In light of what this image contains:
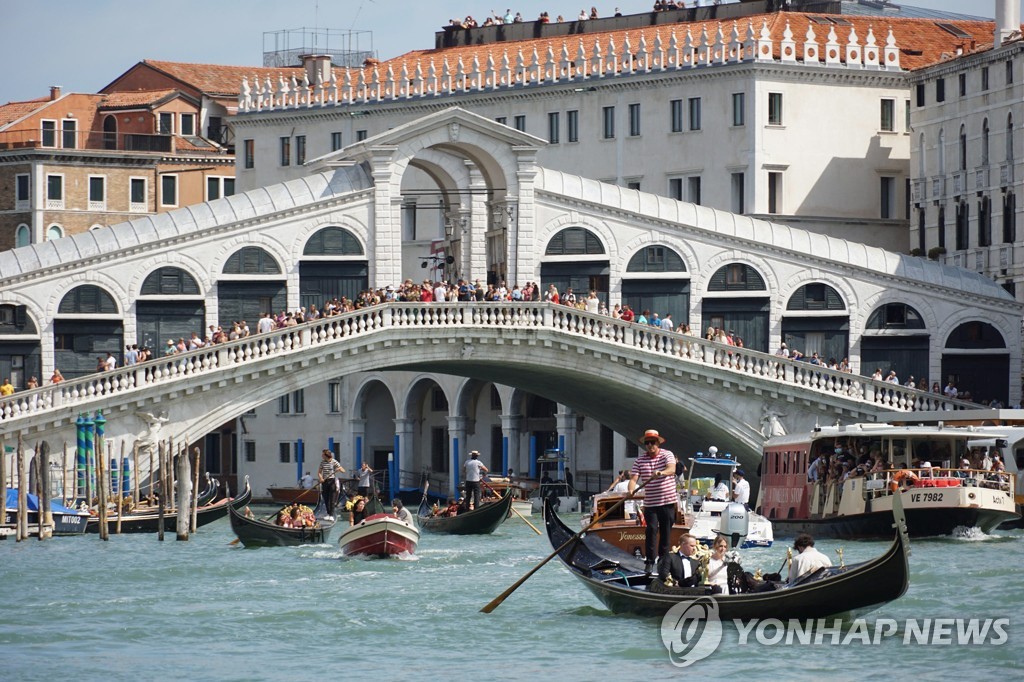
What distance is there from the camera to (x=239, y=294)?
48469 millimetres

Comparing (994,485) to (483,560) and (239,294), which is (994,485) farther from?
(239,294)

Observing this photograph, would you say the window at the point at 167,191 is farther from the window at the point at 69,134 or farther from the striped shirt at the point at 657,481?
the striped shirt at the point at 657,481

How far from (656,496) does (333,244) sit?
878 inches

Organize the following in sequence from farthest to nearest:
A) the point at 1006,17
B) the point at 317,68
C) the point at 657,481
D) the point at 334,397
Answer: the point at 317,68
the point at 334,397
the point at 1006,17
the point at 657,481

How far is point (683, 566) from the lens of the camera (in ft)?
87.8

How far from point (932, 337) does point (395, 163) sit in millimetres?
11633

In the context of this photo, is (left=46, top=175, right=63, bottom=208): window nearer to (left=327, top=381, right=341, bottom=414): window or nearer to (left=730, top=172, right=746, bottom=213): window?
(left=327, top=381, right=341, bottom=414): window

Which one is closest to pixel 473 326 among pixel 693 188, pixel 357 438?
pixel 693 188

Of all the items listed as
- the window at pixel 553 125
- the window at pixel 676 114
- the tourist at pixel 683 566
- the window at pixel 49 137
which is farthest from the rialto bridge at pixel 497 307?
the window at pixel 49 137

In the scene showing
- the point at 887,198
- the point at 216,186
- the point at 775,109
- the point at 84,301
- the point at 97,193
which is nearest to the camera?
the point at 84,301

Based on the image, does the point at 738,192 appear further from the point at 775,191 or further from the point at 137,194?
the point at 137,194

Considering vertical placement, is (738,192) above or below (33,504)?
above

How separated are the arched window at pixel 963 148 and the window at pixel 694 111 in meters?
7.39

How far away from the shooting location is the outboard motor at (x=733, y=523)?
3709 cm
